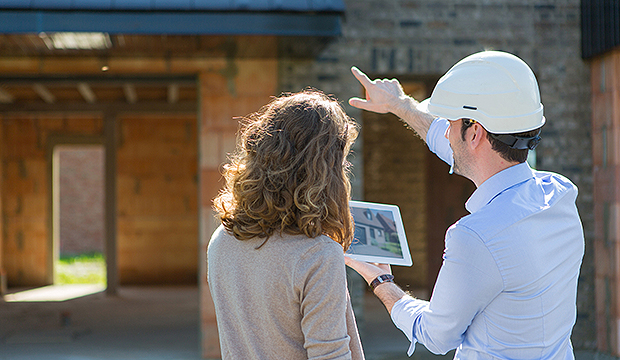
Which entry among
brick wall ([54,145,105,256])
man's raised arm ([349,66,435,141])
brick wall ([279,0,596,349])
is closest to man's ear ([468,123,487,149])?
man's raised arm ([349,66,435,141])

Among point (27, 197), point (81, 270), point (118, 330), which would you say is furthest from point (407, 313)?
point (81, 270)

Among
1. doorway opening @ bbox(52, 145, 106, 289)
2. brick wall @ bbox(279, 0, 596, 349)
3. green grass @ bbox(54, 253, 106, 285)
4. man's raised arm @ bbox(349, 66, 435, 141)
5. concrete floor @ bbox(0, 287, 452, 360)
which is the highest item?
brick wall @ bbox(279, 0, 596, 349)

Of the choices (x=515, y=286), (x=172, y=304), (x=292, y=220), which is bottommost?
(x=172, y=304)

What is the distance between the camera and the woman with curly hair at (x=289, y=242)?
142cm

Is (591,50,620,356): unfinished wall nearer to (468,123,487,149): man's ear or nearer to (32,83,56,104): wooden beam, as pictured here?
(468,123,487,149): man's ear

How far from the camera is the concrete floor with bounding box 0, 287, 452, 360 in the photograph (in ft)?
19.5

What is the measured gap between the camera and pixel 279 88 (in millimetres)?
5637

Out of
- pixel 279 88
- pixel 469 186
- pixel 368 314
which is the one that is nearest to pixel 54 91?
pixel 279 88

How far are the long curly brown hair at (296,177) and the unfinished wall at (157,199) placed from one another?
424 inches

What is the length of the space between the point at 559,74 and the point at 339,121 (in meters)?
4.95

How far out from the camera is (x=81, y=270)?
13336mm

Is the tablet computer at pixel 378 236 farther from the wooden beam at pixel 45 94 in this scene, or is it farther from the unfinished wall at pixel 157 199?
the unfinished wall at pixel 157 199

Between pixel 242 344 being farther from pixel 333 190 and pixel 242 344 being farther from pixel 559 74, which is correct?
pixel 559 74

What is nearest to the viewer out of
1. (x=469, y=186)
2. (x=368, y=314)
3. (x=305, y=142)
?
(x=305, y=142)
